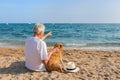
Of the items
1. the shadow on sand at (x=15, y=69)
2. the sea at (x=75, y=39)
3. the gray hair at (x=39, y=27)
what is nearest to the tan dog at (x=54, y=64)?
the shadow on sand at (x=15, y=69)

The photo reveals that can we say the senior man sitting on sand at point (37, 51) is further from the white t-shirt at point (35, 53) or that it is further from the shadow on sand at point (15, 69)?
the shadow on sand at point (15, 69)

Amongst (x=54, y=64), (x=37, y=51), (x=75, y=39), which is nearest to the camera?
(x=37, y=51)

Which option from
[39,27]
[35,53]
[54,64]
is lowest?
[54,64]

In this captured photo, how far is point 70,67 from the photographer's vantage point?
7.31 meters

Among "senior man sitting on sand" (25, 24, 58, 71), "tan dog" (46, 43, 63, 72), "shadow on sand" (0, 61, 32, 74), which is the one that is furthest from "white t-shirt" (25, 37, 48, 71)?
"shadow on sand" (0, 61, 32, 74)

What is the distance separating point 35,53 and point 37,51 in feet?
0.30

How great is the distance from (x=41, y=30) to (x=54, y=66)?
1.05m

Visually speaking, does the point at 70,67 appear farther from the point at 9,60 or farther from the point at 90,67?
the point at 9,60

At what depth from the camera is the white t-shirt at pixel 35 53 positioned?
686cm

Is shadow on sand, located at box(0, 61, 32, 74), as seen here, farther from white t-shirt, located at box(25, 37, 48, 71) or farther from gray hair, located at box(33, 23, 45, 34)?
gray hair, located at box(33, 23, 45, 34)

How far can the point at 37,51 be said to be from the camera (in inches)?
272

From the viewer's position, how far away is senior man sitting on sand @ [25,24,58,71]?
6820mm

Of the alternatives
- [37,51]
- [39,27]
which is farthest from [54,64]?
[39,27]

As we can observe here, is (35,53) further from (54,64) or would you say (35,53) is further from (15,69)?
(15,69)
